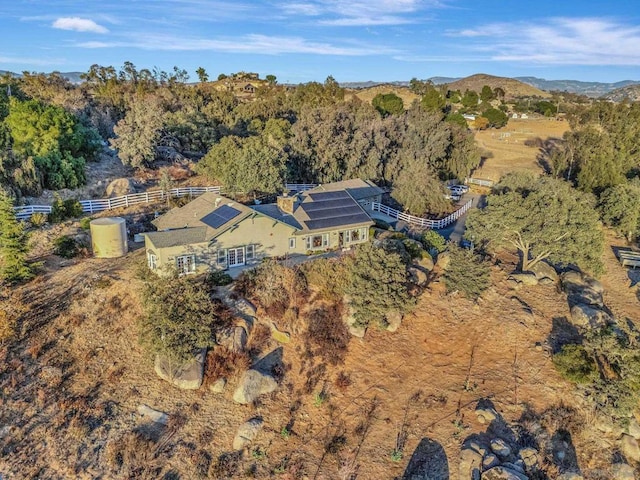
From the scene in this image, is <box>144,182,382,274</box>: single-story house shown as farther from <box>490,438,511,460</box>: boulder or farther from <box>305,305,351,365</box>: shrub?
<box>490,438,511,460</box>: boulder

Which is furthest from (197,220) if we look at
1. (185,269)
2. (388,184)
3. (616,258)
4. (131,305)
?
(616,258)

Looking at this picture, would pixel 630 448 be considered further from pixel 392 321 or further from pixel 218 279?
pixel 218 279

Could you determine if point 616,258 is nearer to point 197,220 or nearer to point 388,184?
point 388,184

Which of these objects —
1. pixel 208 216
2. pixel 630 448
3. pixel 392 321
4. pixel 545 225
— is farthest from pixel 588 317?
pixel 208 216

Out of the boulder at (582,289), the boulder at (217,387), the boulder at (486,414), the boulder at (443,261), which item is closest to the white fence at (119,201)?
the boulder at (443,261)

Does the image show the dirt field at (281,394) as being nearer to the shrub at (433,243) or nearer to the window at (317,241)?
the shrub at (433,243)
